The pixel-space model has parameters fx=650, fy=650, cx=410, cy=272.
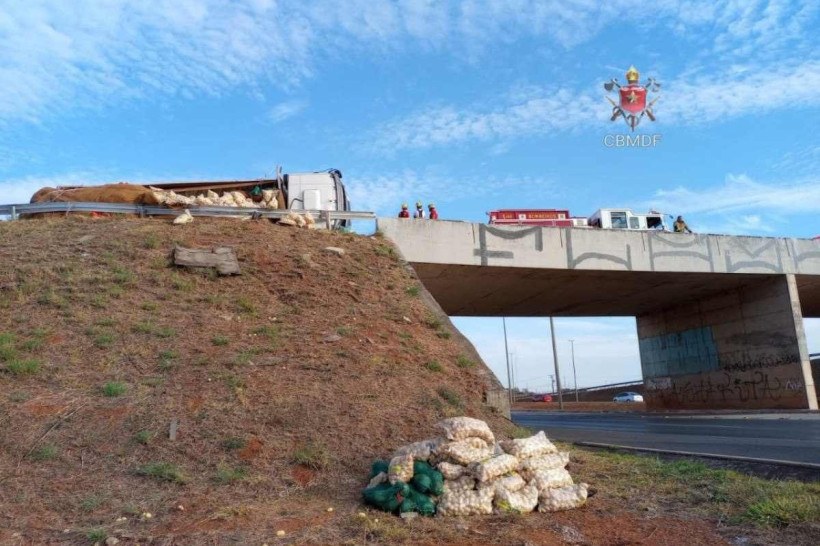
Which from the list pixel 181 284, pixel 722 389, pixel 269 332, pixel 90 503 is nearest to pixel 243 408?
pixel 90 503

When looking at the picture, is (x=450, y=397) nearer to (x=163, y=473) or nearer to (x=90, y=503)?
(x=163, y=473)

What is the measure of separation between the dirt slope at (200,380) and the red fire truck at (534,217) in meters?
8.47

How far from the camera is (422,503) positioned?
6473 mm

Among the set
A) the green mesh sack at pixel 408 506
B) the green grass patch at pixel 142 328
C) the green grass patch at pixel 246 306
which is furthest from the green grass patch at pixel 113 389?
the green mesh sack at pixel 408 506

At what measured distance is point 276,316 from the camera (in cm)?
1270

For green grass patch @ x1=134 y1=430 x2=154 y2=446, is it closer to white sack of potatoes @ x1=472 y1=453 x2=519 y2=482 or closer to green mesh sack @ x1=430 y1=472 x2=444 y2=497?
green mesh sack @ x1=430 y1=472 x2=444 y2=497

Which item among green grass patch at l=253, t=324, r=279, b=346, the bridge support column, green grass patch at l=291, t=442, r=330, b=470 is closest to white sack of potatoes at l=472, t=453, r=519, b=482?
green grass patch at l=291, t=442, r=330, b=470

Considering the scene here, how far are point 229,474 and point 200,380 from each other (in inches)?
102

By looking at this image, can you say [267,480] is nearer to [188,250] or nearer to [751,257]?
[188,250]

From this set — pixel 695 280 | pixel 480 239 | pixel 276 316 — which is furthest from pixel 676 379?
pixel 276 316

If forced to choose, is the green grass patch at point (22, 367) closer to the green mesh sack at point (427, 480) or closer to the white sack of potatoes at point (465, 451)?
the green mesh sack at point (427, 480)

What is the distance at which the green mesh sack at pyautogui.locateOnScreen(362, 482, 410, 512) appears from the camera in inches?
257

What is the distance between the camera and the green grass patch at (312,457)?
7910mm

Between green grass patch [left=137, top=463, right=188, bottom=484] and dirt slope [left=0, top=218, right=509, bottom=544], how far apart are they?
19 mm
